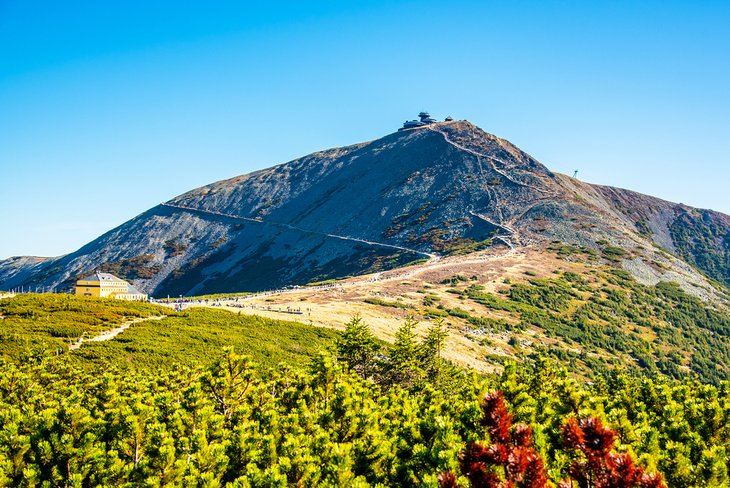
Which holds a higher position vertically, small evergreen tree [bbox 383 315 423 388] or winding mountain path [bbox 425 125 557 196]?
winding mountain path [bbox 425 125 557 196]

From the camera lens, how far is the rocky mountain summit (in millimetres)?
124688

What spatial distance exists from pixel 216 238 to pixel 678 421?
19038cm

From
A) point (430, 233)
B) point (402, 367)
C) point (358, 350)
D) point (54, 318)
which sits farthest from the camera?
point (430, 233)

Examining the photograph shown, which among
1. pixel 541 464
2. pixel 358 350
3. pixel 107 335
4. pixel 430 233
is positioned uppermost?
pixel 430 233

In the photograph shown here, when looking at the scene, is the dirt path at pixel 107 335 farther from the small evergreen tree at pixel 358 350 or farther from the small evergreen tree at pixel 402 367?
the small evergreen tree at pixel 402 367

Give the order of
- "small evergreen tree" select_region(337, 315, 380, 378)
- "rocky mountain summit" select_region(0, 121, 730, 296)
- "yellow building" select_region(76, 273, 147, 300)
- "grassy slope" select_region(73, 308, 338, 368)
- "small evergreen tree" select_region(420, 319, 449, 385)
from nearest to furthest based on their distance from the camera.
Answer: "small evergreen tree" select_region(337, 315, 380, 378)
"grassy slope" select_region(73, 308, 338, 368)
"small evergreen tree" select_region(420, 319, 449, 385)
"yellow building" select_region(76, 273, 147, 300)
"rocky mountain summit" select_region(0, 121, 730, 296)

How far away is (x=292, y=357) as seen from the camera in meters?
42.2

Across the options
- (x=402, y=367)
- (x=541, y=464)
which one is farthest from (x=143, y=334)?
(x=541, y=464)

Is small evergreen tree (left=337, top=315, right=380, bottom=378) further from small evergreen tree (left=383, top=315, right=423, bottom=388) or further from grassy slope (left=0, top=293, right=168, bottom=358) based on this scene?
grassy slope (left=0, top=293, right=168, bottom=358)

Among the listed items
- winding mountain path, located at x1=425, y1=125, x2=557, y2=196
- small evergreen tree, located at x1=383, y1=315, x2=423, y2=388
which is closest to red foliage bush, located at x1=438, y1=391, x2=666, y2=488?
small evergreen tree, located at x1=383, y1=315, x2=423, y2=388

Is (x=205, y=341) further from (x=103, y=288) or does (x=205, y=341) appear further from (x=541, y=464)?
(x=103, y=288)

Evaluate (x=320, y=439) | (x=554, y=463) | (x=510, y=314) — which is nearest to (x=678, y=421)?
(x=554, y=463)

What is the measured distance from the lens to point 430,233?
142125 millimetres

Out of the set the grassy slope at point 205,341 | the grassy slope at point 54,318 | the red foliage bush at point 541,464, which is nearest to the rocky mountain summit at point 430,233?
the grassy slope at point 205,341
